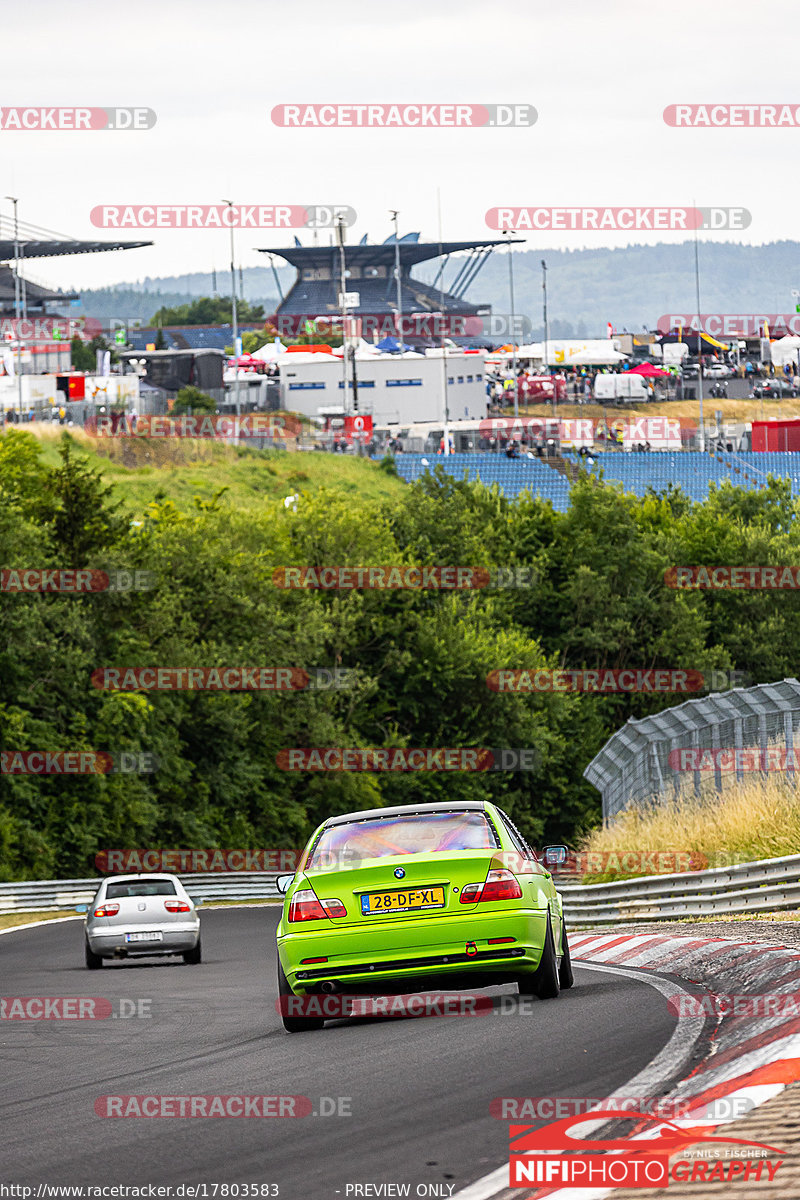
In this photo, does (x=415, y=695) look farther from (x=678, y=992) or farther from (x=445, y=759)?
(x=678, y=992)

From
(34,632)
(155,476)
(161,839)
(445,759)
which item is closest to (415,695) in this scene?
(445,759)

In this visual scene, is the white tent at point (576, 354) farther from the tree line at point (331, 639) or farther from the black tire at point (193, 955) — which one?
the black tire at point (193, 955)

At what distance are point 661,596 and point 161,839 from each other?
25989 millimetres

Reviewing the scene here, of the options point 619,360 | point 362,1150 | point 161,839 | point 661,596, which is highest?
point 619,360

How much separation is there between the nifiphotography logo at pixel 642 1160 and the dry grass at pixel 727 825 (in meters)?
11.1

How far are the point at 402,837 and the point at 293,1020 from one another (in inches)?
49.0

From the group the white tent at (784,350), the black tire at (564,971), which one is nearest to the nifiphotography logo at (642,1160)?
the black tire at (564,971)

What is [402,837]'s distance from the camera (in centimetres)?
1021

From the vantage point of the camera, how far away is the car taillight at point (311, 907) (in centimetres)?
967

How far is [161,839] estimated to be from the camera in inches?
1745

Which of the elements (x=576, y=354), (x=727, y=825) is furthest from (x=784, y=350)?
(x=727, y=825)

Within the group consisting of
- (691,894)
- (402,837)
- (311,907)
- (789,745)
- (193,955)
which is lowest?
(193,955)

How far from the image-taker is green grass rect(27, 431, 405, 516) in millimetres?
76250

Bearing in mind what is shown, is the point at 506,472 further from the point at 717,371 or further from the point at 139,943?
the point at 139,943
